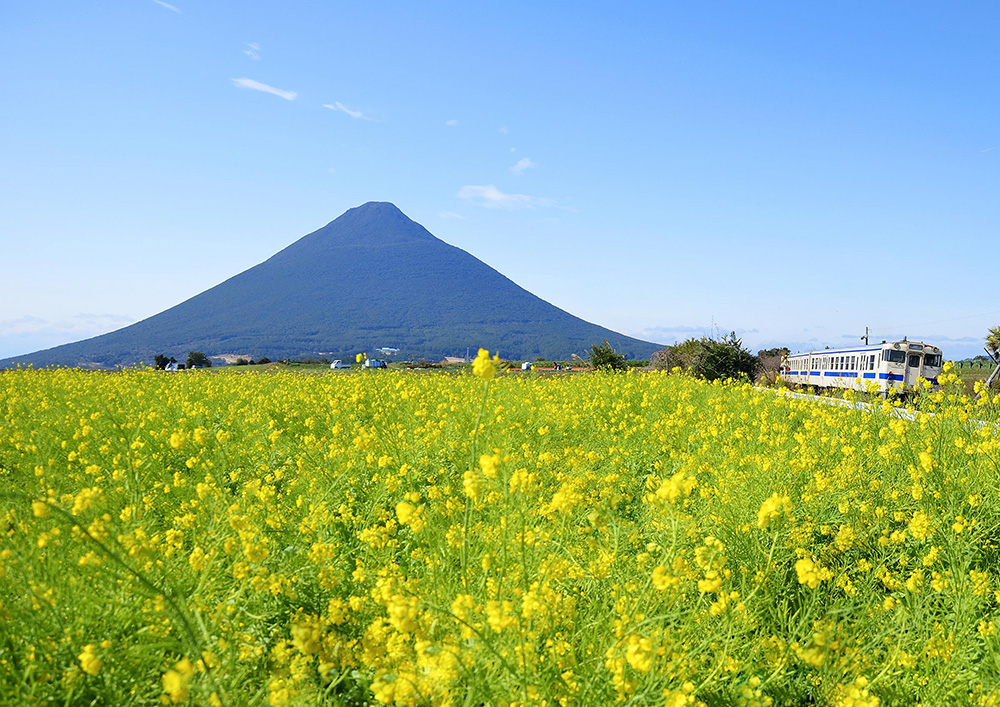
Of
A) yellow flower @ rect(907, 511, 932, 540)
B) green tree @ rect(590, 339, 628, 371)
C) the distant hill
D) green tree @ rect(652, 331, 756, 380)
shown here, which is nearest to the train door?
green tree @ rect(652, 331, 756, 380)

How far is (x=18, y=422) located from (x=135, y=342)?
154 metres

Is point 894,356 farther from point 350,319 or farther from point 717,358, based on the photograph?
point 350,319

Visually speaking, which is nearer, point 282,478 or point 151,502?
point 151,502

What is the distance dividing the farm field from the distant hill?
418 ft

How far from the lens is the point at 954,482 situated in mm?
3684

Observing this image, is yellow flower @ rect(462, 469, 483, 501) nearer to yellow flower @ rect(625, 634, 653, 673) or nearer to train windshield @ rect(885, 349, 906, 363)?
yellow flower @ rect(625, 634, 653, 673)

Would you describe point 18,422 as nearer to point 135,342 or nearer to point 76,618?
point 76,618

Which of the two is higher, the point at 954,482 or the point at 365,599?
the point at 954,482

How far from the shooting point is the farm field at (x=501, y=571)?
1.67m

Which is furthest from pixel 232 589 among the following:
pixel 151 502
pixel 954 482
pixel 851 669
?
pixel 954 482

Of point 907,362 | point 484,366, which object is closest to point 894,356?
point 907,362

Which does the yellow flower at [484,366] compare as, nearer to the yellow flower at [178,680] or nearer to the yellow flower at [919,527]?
the yellow flower at [178,680]

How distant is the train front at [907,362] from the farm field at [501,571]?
14.8 metres

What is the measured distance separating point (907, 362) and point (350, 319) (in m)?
151
